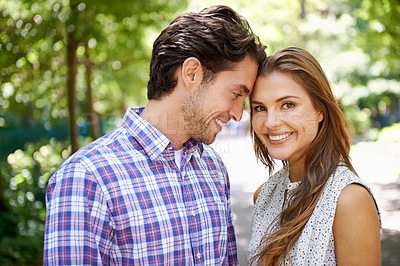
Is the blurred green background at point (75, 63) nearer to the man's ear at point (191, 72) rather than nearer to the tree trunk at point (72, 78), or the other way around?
the tree trunk at point (72, 78)

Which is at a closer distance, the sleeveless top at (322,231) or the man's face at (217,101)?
the sleeveless top at (322,231)

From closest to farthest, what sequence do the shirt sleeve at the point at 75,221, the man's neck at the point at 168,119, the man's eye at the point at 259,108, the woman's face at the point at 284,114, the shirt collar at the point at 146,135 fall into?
the shirt sleeve at the point at 75,221
the shirt collar at the point at 146,135
the man's neck at the point at 168,119
the woman's face at the point at 284,114
the man's eye at the point at 259,108

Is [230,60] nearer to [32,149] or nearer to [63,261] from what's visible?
[63,261]

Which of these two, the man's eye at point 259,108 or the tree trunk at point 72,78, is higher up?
the tree trunk at point 72,78

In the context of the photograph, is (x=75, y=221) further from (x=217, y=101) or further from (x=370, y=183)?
(x=370, y=183)

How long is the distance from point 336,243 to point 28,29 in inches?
289

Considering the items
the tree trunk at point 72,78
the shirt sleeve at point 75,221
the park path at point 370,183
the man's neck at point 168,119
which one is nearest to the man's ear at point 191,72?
the man's neck at point 168,119

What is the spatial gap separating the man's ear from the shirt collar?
0.35 metres

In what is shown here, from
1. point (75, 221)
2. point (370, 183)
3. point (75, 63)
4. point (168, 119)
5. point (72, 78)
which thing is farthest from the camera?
point (370, 183)

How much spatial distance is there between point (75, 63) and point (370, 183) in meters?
7.00

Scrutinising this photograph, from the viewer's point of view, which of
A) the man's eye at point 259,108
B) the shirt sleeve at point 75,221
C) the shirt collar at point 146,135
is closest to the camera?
the shirt sleeve at point 75,221

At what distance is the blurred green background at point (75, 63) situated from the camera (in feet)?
23.9

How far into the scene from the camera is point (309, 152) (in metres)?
2.70

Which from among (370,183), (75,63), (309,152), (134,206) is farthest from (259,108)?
(370,183)
